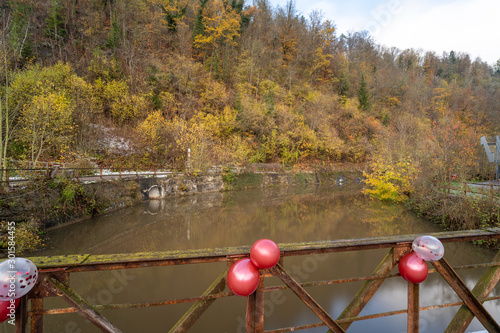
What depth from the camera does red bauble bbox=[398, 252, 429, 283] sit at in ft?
6.28

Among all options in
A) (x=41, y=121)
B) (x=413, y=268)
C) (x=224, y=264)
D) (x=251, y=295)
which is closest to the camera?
(x=251, y=295)

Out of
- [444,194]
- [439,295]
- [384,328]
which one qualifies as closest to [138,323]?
[384,328]

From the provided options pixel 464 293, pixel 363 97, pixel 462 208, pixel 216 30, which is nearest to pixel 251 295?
pixel 464 293

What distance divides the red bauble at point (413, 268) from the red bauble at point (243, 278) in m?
1.26

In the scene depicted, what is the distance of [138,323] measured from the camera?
4188mm

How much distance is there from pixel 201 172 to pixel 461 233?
18008 millimetres

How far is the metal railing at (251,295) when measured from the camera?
1423mm

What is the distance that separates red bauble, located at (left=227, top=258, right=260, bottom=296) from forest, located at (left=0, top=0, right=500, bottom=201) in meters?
13.2

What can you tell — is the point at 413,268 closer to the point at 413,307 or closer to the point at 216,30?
the point at 413,307

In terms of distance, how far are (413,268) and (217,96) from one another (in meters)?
27.0

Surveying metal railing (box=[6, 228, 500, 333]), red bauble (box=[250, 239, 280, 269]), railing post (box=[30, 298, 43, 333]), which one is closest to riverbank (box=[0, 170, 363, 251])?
railing post (box=[30, 298, 43, 333])

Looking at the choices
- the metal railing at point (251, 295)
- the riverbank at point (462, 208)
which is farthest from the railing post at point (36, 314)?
the riverbank at point (462, 208)

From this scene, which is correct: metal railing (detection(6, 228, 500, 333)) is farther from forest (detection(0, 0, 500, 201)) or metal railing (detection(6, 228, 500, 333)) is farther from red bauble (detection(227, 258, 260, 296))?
forest (detection(0, 0, 500, 201))

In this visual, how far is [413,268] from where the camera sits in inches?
76.0
